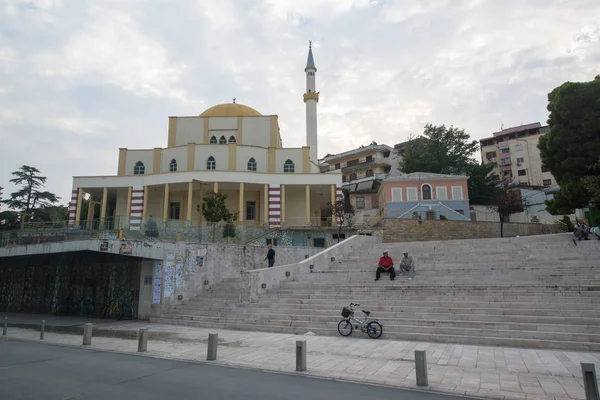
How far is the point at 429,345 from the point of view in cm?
994

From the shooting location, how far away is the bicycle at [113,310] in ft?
56.3

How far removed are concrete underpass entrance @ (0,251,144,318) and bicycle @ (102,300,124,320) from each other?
3.7 inches

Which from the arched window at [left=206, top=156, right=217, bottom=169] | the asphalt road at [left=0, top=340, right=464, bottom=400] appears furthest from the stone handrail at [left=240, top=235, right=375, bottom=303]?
the arched window at [left=206, top=156, right=217, bottom=169]

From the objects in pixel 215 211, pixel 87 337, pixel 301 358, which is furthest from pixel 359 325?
pixel 215 211

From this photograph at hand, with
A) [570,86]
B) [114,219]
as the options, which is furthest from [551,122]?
[114,219]

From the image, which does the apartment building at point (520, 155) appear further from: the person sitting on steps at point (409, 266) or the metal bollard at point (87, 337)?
the metal bollard at point (87, 337)

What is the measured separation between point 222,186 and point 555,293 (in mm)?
26384

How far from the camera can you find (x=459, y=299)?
12.3 m

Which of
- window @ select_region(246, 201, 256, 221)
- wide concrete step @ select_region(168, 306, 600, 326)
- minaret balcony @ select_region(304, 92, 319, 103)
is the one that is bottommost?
wide concrete step @ select_region(168, 306, 600, 326)

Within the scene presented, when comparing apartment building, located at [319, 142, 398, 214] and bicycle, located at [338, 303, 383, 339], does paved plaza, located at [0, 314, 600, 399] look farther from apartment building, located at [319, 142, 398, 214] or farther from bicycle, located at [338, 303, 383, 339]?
apartment building, located at [319, 142, 398, 214]

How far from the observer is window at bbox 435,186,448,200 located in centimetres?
3530

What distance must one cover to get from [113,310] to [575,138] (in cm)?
2381

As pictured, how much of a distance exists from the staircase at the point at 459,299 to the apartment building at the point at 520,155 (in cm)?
3720

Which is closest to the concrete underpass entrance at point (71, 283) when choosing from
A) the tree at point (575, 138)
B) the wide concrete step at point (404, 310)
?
the wide concrete step at point (404, 310)
